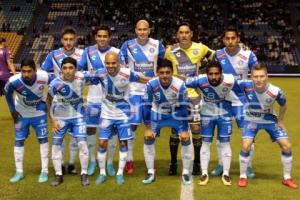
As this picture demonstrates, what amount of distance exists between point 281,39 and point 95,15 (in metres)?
14.1

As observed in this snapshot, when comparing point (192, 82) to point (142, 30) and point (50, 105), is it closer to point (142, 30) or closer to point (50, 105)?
Result: point (142, 30)

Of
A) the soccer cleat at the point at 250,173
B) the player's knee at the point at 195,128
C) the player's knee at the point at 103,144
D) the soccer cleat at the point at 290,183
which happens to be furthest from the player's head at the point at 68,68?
the soccer cleat at the point at 290,183

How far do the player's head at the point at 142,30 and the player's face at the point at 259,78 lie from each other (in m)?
2.12

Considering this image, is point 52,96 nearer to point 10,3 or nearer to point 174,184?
point 174,184

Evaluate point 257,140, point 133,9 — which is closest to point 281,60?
point 133,9

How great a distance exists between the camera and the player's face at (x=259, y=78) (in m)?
7.20

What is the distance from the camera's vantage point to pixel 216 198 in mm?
6832

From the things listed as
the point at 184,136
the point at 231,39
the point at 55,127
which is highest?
Answer: the point at 231,39

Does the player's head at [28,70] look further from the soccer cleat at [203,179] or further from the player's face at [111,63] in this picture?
the soccer cleat at [203,179]

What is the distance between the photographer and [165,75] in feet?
23.8

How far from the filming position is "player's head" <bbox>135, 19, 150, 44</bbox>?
8312 mm

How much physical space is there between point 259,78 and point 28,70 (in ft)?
11.5

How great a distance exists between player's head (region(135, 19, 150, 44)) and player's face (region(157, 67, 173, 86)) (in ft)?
4.29

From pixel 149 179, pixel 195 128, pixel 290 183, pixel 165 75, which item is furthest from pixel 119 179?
pixel 290 183
